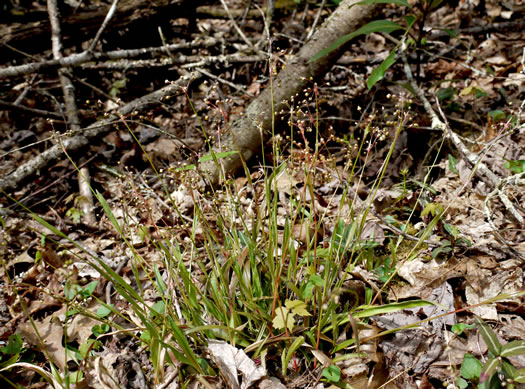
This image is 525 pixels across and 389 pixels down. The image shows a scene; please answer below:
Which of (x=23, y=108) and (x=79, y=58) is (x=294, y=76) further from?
(x=23, y=108)

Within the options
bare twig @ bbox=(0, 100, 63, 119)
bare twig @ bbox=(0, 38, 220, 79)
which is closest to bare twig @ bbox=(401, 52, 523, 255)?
bare twig @ bbox=(0, 38, 220, 79)

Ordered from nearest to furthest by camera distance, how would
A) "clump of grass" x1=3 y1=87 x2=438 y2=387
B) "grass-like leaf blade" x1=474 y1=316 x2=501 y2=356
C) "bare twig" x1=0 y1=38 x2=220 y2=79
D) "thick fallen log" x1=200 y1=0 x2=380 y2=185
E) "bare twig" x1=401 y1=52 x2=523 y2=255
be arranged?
1. "grass-like leaf blade" x1=474 y1=316 x2=501 y2=356
2. "clump of grass" x1=3 y1=87 x2=438 y2=387
3. "bare twig" x1=401 y1=52 x2=523 y2=255
4. "thick fallen log" x1=200 y1=0 x2=380 y2=185
5. "bare twig" x1=0 y1=38 x2=220 y2=79

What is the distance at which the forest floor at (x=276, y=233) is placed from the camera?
5.00ft

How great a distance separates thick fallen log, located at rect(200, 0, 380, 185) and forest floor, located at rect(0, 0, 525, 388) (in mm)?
193

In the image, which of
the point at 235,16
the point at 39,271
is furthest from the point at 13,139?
the point at 235,16

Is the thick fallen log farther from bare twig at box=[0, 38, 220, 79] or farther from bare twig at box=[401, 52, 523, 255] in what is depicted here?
bare twig at box=[0, 38, 220, 79]

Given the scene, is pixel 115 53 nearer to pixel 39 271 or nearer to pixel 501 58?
pixel 39 271

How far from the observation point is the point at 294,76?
9.12 ft

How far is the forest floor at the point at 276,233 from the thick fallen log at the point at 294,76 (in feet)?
0.63

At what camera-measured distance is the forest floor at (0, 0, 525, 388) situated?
153cm

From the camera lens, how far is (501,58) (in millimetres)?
3289

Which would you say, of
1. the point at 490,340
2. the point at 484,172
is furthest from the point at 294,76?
the point at 490,340

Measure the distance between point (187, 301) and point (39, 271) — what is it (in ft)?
4.19

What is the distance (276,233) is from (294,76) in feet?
5.12
